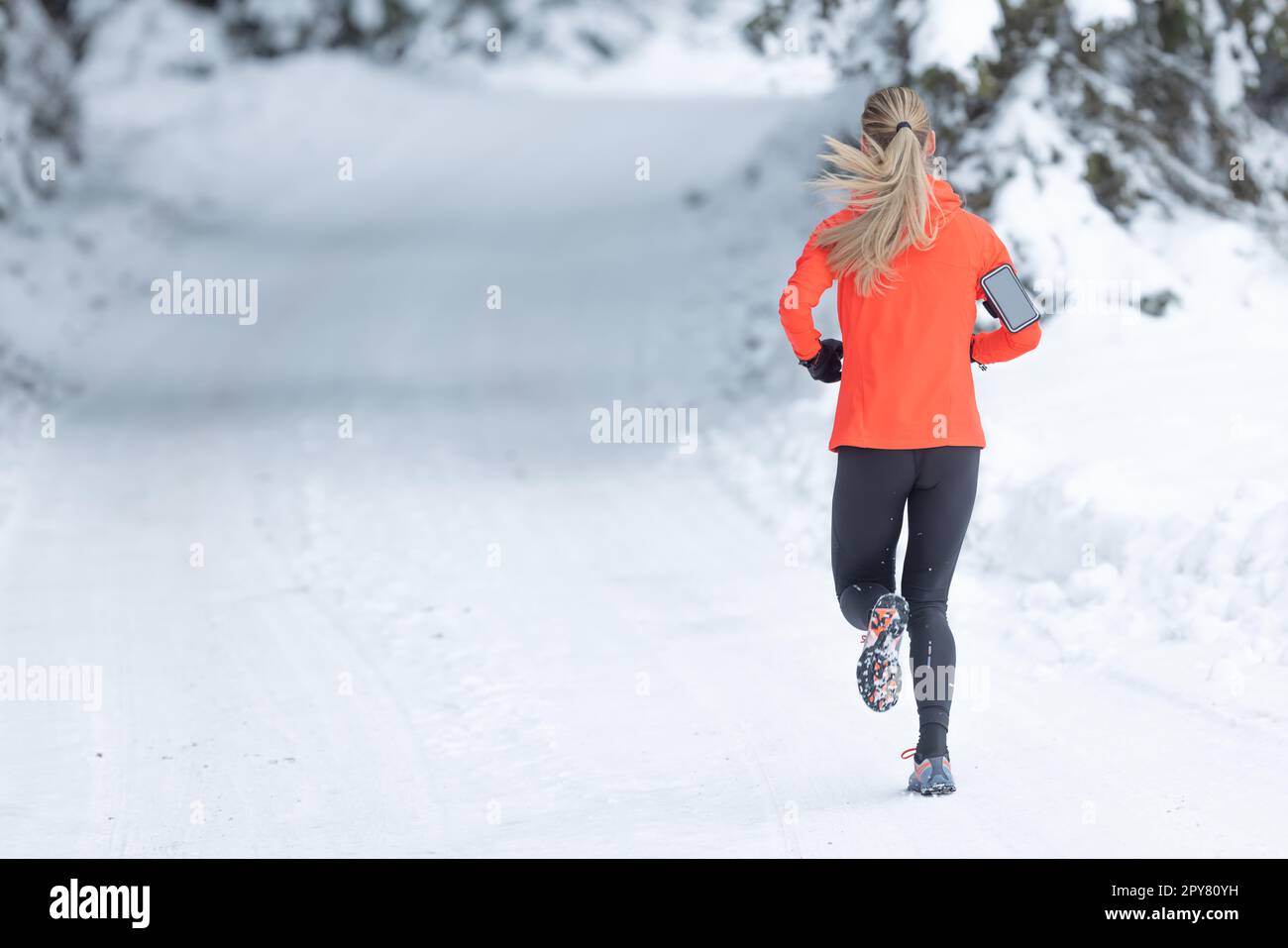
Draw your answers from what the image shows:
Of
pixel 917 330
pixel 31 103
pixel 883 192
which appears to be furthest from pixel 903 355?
pixel 31 103

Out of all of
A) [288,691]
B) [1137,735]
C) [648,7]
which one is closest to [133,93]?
[648,7]

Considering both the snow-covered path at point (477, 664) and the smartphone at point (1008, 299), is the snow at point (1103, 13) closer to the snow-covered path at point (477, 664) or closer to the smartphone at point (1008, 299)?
the snow-covered path at point (477, 664)

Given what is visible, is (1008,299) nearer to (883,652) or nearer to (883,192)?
(883,192)

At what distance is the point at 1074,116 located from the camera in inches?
394

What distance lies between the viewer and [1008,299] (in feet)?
14.3

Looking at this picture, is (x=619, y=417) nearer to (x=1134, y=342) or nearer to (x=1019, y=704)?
(x=1134, y=342)

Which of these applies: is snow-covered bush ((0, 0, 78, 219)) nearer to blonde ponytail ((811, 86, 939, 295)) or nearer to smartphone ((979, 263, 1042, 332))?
blonde ponytail ((811, 86, 939, 295))

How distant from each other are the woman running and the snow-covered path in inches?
21.5

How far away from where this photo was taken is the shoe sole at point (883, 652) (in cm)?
439

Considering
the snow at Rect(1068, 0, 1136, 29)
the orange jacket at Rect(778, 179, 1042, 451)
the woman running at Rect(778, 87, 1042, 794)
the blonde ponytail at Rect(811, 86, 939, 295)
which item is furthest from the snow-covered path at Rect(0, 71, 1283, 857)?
the snow at Rect(1068, 0, 1136, 29)

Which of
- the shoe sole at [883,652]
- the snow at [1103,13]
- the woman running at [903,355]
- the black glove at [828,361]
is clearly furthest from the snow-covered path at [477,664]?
the snow at [1103,13]

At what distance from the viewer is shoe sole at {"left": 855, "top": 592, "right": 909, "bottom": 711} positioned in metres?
4.39

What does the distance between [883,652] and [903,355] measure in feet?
2.61

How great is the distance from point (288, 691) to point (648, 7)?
88.1 feet
